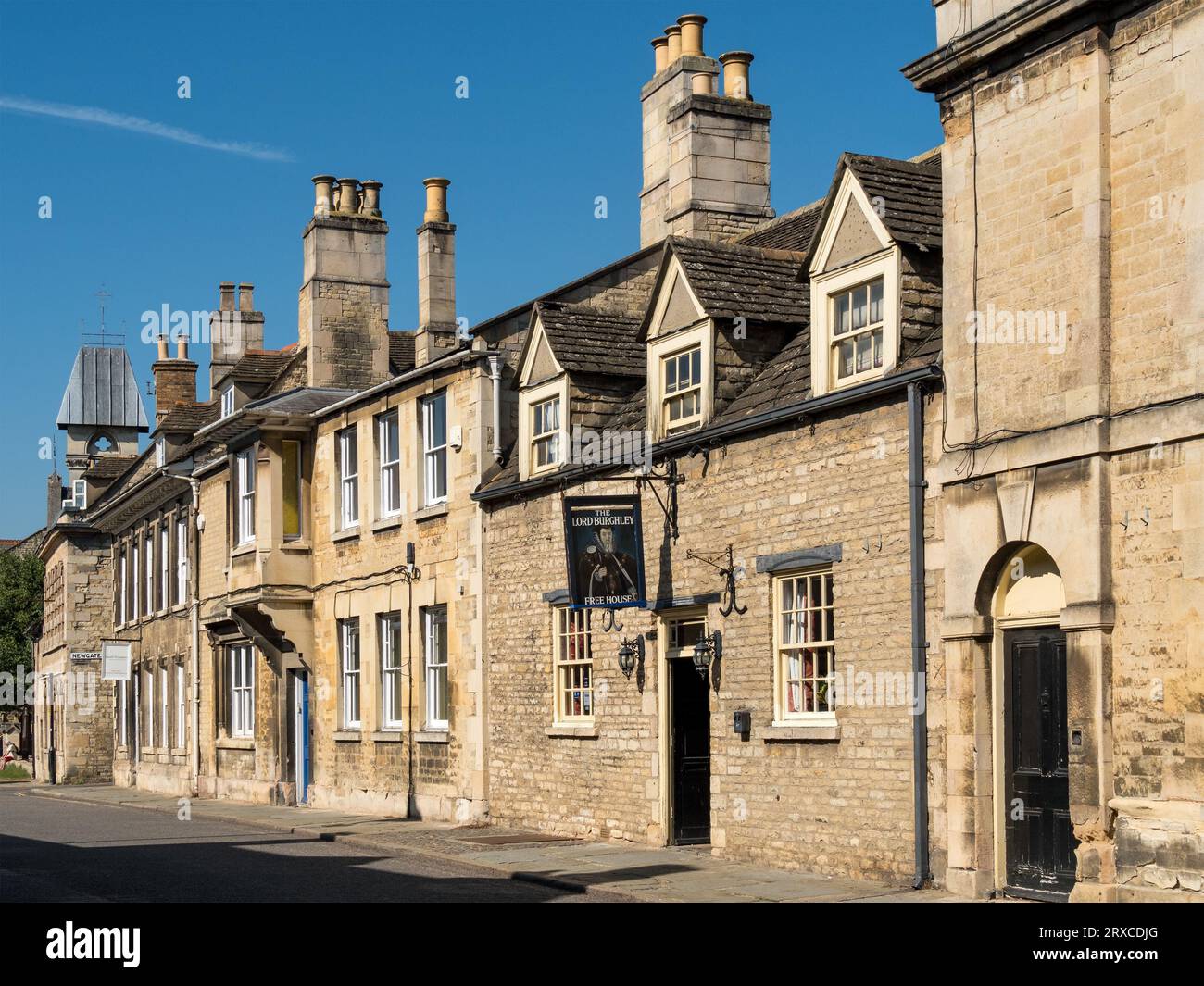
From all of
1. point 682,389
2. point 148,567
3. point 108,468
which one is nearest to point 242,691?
point 148,567

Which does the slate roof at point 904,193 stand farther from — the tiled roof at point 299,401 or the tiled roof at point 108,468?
the tiled roof at point 108,468

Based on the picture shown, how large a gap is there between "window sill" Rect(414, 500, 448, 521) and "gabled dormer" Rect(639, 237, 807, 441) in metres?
6.05

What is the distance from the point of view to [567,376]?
2342 centimetres

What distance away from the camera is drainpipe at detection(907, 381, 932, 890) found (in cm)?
1571

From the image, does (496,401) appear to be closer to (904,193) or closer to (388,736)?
(388,736)

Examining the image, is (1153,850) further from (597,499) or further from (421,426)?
(421,426)

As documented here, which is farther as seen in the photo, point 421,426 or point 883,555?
point 421,426

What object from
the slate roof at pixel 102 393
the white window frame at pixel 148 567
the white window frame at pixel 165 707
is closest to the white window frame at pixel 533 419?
the white window frame at pixel 165 707

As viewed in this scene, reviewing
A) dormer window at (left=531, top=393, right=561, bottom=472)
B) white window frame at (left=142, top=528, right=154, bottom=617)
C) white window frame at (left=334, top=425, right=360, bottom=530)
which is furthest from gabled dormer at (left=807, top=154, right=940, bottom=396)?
white window frame at (left=142, top=528, right=154, bottom=617)

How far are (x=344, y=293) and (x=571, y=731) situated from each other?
14155 millimetres

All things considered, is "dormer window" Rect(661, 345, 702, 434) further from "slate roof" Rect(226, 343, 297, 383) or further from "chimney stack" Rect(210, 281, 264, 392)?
"chimney stack" Rect(210, 281, 264, 392)

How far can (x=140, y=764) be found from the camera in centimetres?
4388
